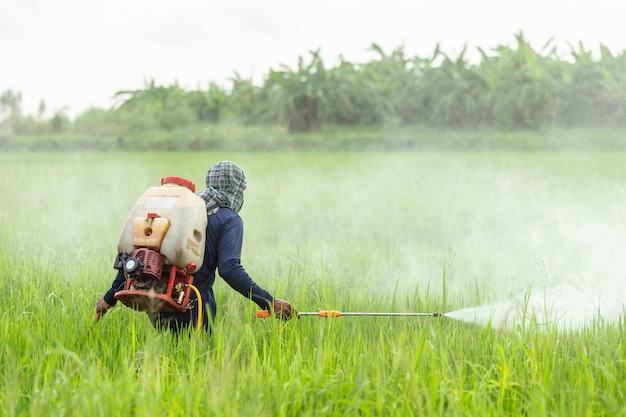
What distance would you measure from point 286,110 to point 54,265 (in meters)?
13.2

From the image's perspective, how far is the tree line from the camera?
18594 mm

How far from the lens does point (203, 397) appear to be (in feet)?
10.0

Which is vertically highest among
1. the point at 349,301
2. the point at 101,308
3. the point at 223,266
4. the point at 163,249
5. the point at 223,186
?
the point at 223,186

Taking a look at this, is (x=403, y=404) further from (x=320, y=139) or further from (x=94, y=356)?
(x=320, y=139)

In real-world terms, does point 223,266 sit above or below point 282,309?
above

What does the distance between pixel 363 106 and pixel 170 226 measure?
Result: 15.9 meters

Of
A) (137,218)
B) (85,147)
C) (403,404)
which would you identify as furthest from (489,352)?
(85,147)

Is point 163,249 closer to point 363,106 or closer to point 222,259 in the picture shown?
point 222,259

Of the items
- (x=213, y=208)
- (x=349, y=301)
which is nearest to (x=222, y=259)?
(x=213, y=208)

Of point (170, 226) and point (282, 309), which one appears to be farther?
point (282, 309)

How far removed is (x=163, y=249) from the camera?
3.41m

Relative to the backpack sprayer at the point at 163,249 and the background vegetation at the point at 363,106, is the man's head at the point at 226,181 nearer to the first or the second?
→ the backpack sprayer at the point at 163,249

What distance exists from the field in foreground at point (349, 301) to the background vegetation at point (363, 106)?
5874 millimetres

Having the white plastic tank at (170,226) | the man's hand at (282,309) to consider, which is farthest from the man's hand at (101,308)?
the man's hand at (282,309)
